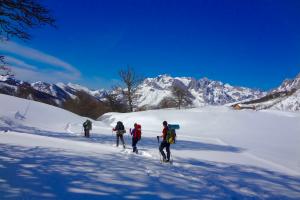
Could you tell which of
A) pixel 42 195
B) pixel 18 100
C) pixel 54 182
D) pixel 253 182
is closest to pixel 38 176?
pixel 54 182

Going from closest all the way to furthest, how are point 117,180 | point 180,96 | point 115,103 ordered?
point 117,180
point 115,103
point 180,96

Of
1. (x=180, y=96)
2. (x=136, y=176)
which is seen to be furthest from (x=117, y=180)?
(x=180, y=96)

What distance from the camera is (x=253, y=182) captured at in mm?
13555

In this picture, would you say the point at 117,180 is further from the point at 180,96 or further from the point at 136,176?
the point at 180,96

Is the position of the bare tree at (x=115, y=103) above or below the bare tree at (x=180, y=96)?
below

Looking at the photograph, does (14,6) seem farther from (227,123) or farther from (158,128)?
(227,123)

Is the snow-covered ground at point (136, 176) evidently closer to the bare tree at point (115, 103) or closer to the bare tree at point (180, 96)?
the bare tree at point (115, 103)

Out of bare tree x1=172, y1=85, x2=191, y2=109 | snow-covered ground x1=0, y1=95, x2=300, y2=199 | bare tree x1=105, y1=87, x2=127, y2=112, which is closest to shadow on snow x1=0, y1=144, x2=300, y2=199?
snow-covered ground x1=0, y1=95, x2=300, y2=199

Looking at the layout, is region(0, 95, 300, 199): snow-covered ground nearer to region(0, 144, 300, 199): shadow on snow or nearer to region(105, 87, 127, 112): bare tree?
region(0, 144, 300, 199): shadow on snow

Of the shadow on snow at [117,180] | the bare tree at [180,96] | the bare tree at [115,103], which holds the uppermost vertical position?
the bare tree at [180,96]

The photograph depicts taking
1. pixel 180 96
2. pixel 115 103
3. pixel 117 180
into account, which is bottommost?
pixel 117 180

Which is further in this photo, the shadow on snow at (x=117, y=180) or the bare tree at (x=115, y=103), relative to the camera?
the bare tree at (x=115, y=103)

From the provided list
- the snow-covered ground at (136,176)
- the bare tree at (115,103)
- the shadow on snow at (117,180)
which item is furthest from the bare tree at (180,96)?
the shadow on snow at (117,180)

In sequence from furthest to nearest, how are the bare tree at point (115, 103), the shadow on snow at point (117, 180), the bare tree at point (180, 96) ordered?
1. the bare tree at point (180, 96)
2. the bare tree at point (115, 103)
3. the shadow on snow at point (117, 180)
